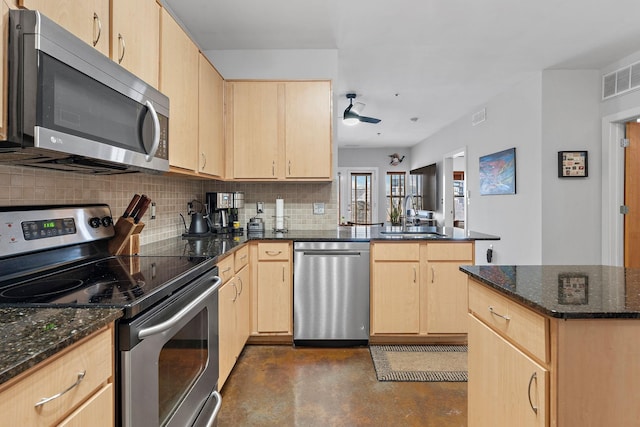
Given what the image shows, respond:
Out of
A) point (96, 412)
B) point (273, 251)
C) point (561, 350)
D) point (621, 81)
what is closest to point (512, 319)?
point (561, 350)

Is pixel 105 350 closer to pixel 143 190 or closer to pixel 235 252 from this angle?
pixel 235 252

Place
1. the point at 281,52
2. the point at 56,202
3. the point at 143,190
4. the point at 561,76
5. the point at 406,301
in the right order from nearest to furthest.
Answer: the point at 56,202
the point at 143,190
the point at 406,301
the point at 281,52
the point at 561,76

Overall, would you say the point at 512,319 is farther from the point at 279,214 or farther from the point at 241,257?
the point at 279,214

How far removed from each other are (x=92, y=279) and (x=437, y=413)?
1.83 meters

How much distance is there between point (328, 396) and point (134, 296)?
57.6 inches

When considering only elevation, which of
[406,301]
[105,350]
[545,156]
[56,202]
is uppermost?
[545,156]

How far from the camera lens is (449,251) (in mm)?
2672

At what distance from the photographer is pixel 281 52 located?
10.4ft

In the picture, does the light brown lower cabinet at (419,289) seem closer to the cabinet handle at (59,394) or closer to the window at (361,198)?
the cabinet handle at (59,394)

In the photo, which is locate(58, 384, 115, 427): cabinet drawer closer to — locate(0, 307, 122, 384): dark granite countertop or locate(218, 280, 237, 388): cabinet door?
locate(0, 307, 122, 384): dark granite countertop

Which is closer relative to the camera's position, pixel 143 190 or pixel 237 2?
pixel 143 190

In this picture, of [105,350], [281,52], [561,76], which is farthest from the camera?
[561,76]

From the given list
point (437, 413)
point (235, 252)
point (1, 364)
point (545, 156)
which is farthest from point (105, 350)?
point (545, 156)

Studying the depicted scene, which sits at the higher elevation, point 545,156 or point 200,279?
point 545,156
